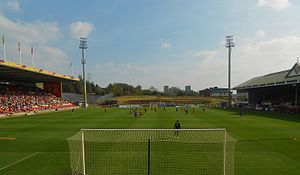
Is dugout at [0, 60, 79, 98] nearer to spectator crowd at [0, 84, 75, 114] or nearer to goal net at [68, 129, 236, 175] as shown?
spectator crowd at [0, 84, 75, 114]

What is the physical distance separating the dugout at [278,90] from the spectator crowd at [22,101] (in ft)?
163

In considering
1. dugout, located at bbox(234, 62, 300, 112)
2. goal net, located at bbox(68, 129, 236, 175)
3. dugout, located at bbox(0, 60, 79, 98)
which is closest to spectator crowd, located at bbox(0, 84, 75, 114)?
A: dugout, located at bbox(0, 60, 79, 98)

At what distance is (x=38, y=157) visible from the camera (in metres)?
12.6

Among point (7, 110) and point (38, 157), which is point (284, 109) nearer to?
point (38, 157)

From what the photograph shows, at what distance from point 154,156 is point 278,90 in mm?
60395

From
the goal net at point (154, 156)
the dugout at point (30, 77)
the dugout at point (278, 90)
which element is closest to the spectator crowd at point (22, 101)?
the dugout at point (30, 77)

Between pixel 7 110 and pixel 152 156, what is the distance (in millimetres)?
38830

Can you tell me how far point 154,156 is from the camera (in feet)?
40.4

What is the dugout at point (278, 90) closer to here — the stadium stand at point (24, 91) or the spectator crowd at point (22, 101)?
the stadium stand at point (24, 91)

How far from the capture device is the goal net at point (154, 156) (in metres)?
10.2

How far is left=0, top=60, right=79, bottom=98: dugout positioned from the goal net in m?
30.0

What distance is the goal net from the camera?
1019cm

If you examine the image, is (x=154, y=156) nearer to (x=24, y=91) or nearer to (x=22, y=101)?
(x=22, y=101)

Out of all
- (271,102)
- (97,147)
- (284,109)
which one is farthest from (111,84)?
(97,147)
